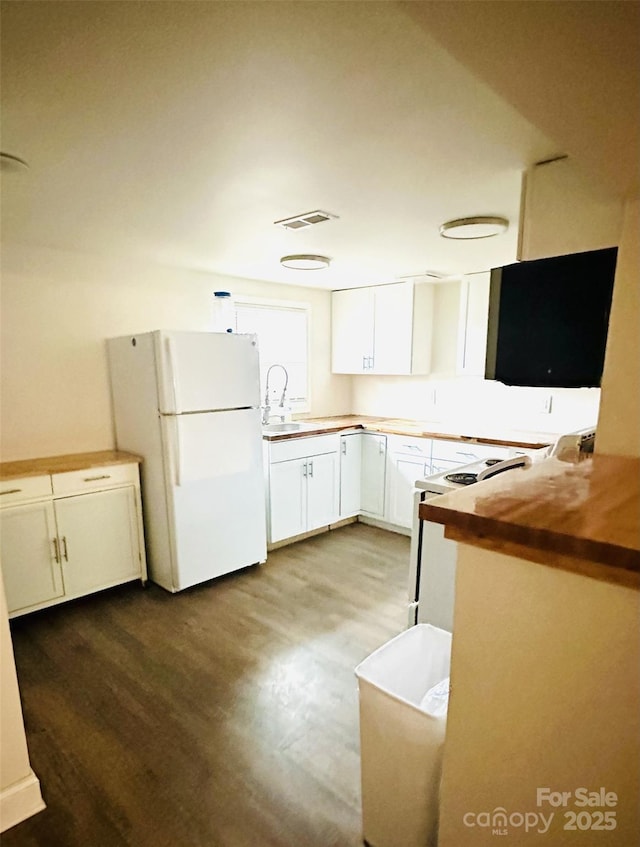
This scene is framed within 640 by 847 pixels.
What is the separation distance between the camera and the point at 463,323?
3.66 m

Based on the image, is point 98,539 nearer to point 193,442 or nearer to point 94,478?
point 94,478

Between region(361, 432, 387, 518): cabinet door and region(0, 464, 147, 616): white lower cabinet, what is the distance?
1942mm

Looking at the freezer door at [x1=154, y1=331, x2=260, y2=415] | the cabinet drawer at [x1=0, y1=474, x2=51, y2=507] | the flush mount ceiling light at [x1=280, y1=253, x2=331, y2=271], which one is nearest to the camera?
the cabinet drawer at [x1=0, y1=474, x2=51, y2=507]

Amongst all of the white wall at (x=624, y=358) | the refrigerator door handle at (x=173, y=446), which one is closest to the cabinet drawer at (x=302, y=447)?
the refrigerator door handle at (x=173, y=446)

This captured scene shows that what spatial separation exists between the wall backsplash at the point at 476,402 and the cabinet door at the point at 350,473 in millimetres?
758

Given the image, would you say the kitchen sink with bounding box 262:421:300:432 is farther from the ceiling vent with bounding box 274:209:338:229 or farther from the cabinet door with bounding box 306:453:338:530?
the ceiling vent with bounding box 274:209:338:229

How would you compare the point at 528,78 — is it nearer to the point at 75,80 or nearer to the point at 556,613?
the point at 556,613

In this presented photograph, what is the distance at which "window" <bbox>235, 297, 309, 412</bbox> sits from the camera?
3.90 meters

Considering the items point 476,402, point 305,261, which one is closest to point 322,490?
point 476,402

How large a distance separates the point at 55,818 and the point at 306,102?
234 cm

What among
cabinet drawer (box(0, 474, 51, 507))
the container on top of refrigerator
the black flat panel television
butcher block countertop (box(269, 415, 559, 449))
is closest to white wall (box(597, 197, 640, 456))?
the black flat panel television

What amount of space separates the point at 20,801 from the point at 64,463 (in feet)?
5.68

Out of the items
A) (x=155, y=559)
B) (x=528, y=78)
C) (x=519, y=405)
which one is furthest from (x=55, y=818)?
(x=519, y=405)

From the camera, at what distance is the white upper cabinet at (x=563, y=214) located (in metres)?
1.53
